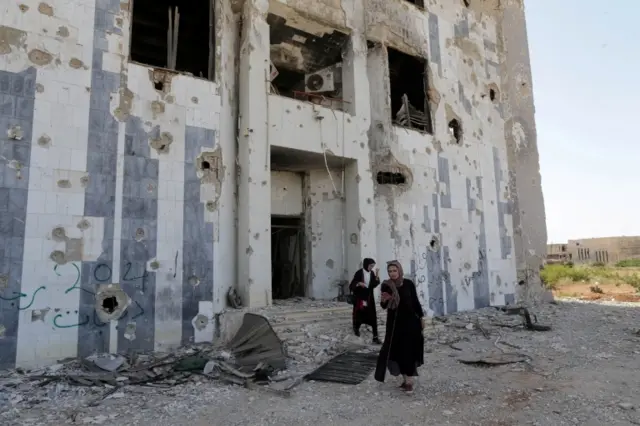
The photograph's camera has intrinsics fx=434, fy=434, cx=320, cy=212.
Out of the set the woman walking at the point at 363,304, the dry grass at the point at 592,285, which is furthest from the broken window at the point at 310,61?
the dry grass at the point at 592,285

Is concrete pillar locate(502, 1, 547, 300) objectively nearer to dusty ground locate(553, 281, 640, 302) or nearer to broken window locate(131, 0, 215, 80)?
dusty ground locate(553, 281, 640, 302)

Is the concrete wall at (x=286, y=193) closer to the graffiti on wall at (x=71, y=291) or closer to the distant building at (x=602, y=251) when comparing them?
the graffiti on wall at (x=71, y=291)

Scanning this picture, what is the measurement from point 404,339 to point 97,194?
5326 mm

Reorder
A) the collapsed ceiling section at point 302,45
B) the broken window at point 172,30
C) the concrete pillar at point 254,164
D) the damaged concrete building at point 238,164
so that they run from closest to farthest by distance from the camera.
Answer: the damaged concrete building at point 238,164 < the concrete pillar at point 254,164 < the broken window at point 172,30 < the collapsed ceiling section at point 302,45

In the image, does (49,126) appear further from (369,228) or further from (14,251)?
(369,228)

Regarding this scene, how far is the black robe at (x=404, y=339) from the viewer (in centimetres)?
514

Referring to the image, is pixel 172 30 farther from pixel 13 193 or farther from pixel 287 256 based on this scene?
pixel 287 256

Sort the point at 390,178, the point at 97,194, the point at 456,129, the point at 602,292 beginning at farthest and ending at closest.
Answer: the point at 602,292 < the point at 456,129 < the point at 390,178 < the point at 97,194

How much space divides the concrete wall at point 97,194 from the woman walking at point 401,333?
385cm

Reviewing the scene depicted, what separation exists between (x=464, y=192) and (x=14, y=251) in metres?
11.1

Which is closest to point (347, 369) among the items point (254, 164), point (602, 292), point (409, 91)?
point (254, 164)

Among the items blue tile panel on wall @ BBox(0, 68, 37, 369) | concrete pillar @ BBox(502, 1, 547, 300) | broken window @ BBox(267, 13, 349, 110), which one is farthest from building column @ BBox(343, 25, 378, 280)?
concrete pillar @ BBox(502, 1, 547, 300)

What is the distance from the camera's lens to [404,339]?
17.0 feet

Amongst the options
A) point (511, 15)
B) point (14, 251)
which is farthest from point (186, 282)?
point (511, 15)
